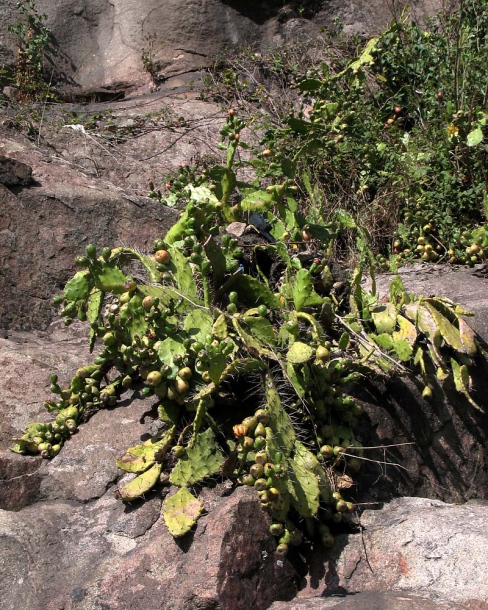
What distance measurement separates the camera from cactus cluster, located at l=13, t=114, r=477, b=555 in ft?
9.35

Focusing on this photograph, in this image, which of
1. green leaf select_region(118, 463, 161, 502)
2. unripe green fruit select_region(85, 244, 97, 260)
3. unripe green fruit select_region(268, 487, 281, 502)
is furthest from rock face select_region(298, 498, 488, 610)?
unripe green fruit select_region(85, 244, 97, 260)

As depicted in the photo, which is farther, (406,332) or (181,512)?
(406,332)

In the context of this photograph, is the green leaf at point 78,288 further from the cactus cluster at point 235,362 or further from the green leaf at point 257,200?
the green leaf at point 257,200

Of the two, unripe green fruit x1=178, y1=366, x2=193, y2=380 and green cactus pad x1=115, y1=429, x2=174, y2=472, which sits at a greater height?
unripe green fruit x1=178, y1=366, x2=193, y2=380

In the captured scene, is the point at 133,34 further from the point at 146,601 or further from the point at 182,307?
the point at 146,601

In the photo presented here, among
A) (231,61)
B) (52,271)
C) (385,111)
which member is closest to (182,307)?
(52,271)

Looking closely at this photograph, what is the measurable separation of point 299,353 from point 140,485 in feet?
2.69

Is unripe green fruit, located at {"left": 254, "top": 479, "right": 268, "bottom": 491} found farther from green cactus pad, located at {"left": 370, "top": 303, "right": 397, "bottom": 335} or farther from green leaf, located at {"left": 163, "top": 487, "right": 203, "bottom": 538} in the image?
green cactus pad, located at {"left": 370, "top": 303, "right": 397, "bottom": 335}

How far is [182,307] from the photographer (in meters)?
3.15

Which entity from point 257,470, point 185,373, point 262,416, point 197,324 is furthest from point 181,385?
point 257,470

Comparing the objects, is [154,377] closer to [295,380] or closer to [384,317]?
[295,380]

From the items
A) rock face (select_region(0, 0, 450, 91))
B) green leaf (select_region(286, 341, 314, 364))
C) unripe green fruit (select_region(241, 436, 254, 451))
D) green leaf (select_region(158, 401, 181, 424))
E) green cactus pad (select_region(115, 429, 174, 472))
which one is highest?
rock face (select_region(0, 0, 450, 91))

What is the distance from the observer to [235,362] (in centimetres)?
299

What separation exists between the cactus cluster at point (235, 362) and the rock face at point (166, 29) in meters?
4.96
